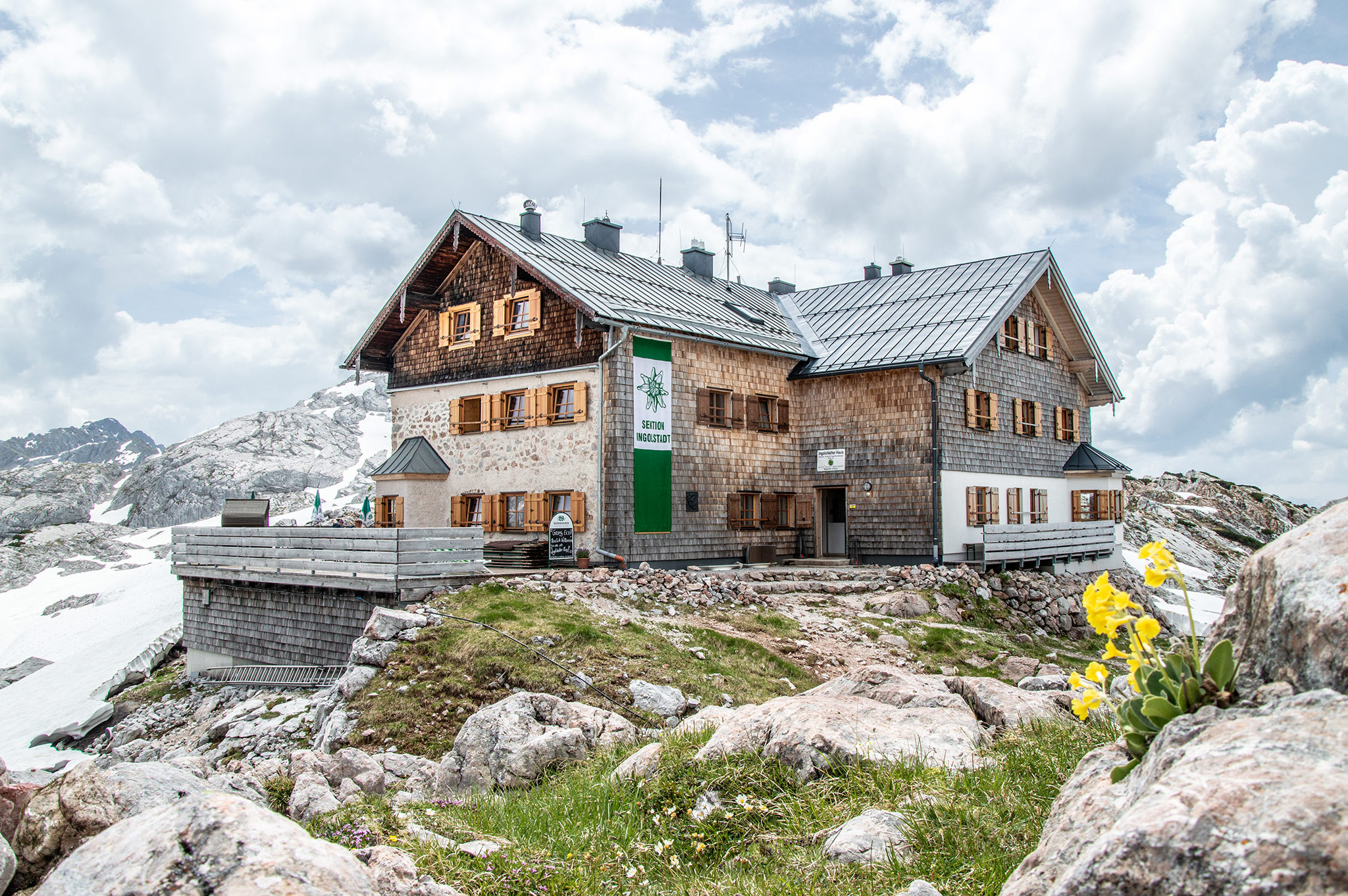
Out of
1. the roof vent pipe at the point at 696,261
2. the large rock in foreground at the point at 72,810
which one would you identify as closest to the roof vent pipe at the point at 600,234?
the roof vent pipe at the point at 696,261

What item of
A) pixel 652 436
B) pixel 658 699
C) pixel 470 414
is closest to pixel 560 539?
pixel 652 436

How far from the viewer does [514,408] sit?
80.8ft

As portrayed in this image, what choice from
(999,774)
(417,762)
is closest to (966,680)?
(999,774)

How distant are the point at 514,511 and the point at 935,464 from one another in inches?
441

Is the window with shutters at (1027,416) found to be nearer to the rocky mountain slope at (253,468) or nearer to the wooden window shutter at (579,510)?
the wooden window shutter at (579,510)

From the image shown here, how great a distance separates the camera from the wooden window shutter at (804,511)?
2666cm

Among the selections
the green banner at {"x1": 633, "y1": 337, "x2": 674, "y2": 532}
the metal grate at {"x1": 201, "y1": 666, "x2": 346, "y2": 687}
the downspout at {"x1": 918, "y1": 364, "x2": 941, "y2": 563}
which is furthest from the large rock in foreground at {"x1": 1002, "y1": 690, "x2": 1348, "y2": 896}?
the downspout at {"x1": 918, "y1": 364, "x2": 941, "y2": 563}

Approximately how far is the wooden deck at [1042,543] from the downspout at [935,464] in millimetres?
1103

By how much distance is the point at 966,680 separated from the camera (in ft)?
29.6

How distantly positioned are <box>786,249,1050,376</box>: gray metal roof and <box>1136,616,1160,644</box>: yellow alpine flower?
21774 mm

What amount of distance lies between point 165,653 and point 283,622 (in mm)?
8365

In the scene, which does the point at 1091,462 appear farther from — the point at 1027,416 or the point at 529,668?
the point at 529,668

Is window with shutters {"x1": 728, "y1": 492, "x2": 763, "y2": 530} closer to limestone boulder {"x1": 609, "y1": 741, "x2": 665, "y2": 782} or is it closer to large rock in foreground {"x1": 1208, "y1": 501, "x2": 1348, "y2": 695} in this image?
limestone boulder {"x1": 609, "y1": 741, "x2": 665, "y2": 782}

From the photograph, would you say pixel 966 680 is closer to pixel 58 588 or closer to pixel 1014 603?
pixel 1014 603
